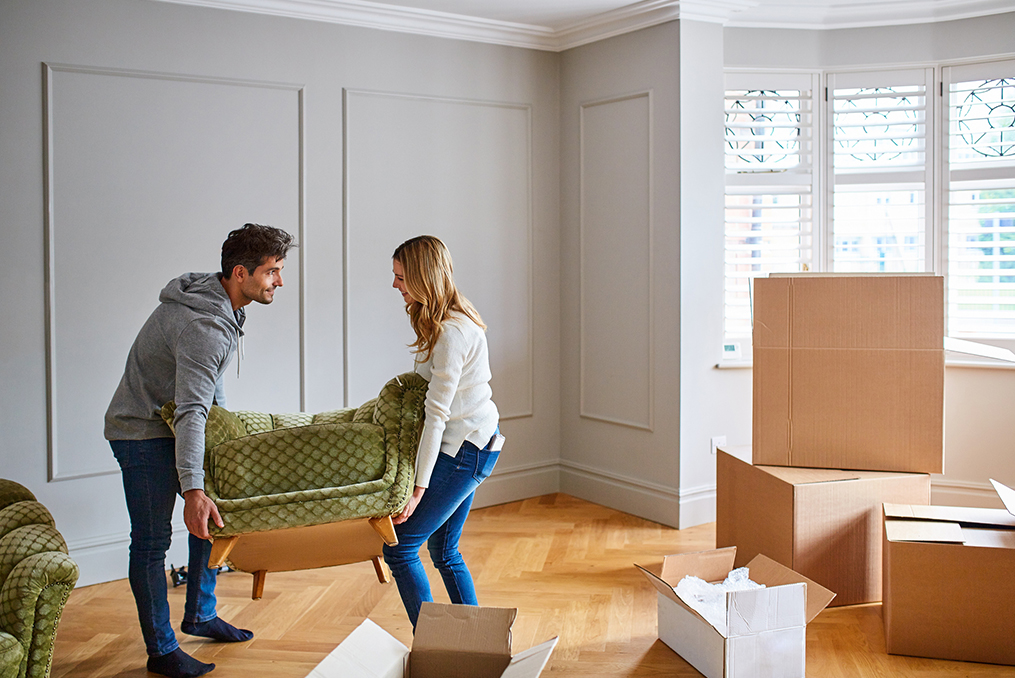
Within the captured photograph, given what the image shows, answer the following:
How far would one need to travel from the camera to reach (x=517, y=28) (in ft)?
14.7

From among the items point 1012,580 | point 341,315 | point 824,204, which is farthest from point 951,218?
point 341,315

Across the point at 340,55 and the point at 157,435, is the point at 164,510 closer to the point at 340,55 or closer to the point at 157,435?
the point at 157,435

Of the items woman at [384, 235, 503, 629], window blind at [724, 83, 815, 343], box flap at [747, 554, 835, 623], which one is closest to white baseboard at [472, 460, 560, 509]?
window blind at [724, 83, 815, 343]

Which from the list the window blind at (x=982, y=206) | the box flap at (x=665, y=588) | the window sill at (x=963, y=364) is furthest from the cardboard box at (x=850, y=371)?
the window blind at (x=982, y=206)

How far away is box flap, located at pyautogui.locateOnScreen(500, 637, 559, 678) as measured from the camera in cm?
134

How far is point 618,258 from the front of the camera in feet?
14.7

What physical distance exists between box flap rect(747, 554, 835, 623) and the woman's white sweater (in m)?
1.15

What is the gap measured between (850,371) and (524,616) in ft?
5.04

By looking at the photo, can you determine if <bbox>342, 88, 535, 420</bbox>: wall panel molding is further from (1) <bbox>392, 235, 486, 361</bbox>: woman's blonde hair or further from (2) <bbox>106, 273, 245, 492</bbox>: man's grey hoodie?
(1) <bbox>392, 235, 486, 361</bbox>: woman's blonde hair

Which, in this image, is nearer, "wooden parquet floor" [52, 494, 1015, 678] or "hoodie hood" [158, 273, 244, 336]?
"hoodie hood" [158, 273, 244, 336]

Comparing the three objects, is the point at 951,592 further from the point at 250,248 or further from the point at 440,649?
the point at 250,248

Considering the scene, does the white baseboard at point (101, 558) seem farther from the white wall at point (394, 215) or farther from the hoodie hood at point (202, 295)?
the hoodie hood at point (202, 295)

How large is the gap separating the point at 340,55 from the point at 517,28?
1.00 metres

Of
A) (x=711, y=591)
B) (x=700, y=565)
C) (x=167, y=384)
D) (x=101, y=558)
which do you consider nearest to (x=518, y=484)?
(x=700, y=565)
